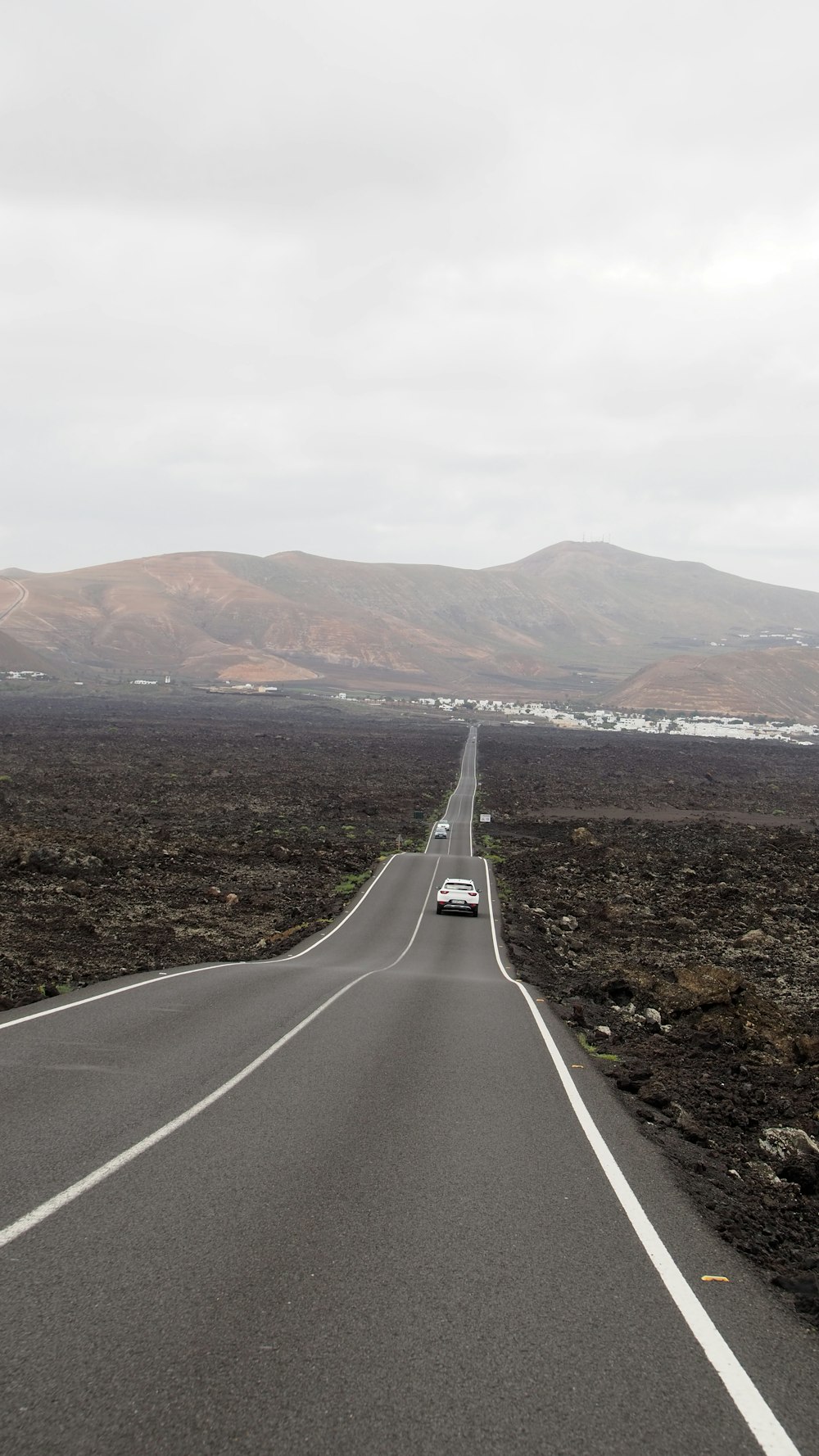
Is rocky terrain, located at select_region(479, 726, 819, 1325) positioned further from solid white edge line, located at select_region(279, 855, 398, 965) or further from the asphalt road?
solid white edge line, located at select_region(279, 855, 398, 965)

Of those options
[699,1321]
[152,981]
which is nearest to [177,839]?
[152,981]

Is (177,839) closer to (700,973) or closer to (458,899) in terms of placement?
(458,899)

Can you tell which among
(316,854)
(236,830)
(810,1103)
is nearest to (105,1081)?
(810,1103)

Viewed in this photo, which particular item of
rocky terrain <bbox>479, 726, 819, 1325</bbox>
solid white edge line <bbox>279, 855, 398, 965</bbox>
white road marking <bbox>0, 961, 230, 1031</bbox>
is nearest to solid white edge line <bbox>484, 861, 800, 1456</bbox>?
rocky terrain <bbox>479, 726, 819, 1325</bbox>

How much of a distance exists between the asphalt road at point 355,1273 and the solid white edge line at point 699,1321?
0.9 inches

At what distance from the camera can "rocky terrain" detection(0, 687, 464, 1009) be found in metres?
26.9

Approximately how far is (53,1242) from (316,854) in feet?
155

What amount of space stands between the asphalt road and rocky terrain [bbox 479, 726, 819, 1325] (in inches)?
43.7

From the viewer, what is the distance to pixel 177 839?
51.8m

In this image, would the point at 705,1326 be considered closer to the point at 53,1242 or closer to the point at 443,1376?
the point at 443,1376

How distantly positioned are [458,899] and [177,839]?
20.5 metres

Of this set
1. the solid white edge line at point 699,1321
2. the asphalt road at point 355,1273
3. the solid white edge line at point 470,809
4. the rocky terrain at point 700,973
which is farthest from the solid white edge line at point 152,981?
the solid white edge line at point 470,809

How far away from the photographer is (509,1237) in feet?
23.5

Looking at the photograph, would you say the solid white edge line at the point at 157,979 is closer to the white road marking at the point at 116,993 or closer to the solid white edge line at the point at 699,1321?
the white road marking at the point at 116,993
